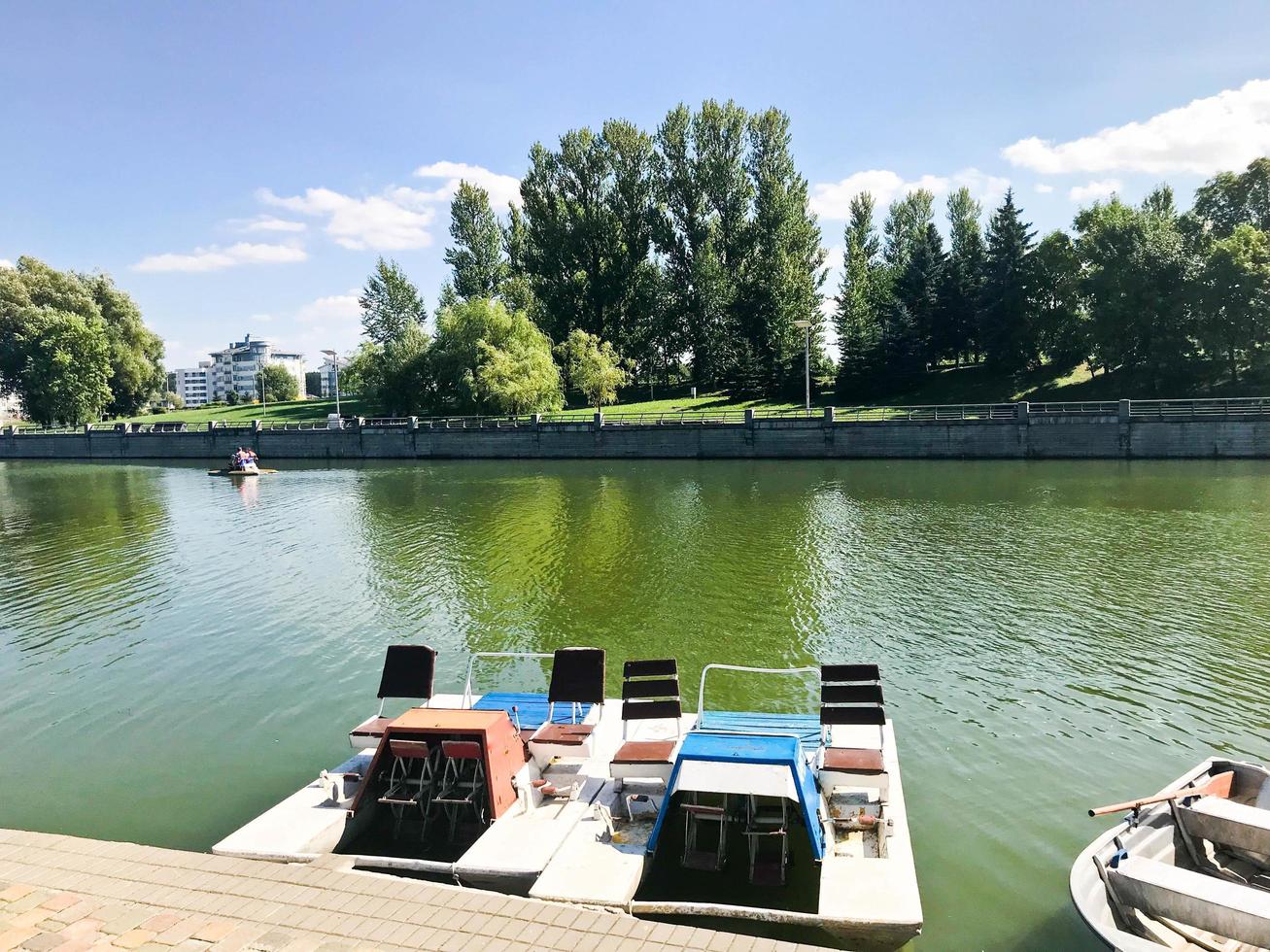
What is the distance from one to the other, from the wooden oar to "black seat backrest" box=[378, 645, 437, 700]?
8232 millimetres

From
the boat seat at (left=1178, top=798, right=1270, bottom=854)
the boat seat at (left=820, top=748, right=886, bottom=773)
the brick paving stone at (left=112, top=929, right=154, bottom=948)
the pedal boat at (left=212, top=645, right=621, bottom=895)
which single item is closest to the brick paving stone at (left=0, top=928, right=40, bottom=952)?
the brick paving stone at (left=112, top=929, right=154, bottom=948)

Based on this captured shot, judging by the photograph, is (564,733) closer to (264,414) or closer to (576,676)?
(576,676)

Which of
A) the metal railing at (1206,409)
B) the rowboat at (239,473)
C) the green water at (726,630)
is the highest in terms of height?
the metal railing at (1206,409)

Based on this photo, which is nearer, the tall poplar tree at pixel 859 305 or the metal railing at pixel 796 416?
the metal railing at pixel 796 416

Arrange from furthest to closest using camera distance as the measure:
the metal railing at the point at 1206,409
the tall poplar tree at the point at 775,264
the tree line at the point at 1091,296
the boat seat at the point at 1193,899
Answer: the tall poplar tree at the point at 775,264
the tree line at the point at 1091,296
the metal railing at the point at 1206,409
the boat seat at the point at 1193,899

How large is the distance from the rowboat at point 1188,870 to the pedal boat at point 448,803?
510cm

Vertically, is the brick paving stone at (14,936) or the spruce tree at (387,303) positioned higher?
the spruce tree at (387,303)

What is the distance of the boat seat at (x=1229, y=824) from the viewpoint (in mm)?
7582

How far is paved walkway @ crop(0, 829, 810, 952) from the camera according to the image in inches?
251

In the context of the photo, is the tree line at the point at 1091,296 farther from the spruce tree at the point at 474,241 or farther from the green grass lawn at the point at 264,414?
the green grass lawn at the point at 264,414

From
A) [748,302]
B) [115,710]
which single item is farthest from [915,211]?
[115,710]

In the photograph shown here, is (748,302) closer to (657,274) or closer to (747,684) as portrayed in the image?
(657,274)

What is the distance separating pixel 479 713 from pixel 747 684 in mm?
6365

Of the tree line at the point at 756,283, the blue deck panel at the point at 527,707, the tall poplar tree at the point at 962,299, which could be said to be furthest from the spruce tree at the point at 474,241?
the blue deck panel at the point at 527,707
